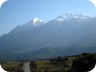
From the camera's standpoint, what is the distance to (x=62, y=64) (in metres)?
3.51

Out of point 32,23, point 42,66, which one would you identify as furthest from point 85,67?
point 32,23

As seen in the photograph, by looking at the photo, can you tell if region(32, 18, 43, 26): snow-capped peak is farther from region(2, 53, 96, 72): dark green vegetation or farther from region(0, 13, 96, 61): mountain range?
region(2, 53, 96, 72): dark green vegetation

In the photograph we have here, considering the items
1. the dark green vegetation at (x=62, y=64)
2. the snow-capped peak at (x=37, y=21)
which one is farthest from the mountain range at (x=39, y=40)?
the dark green vegetation at (x=62, y=64)

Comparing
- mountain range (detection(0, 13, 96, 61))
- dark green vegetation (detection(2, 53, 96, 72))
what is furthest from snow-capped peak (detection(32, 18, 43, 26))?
dark green vegetation (detection(2, 53, 96, 72))

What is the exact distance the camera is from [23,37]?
4.23 m

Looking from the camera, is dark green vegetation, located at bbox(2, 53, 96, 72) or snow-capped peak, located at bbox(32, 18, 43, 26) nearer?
dark green vegetation, located at bbox(2, 53, 96, 72)

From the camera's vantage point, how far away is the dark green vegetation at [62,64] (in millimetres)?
3260

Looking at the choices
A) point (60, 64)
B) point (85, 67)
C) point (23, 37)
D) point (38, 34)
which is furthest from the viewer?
point (38, 34)

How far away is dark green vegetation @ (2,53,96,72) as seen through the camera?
3260mm

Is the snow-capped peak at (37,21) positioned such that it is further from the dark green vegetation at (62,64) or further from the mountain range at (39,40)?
the dark green vegetation at (62,64)

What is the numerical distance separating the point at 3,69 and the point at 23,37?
2.64 feet

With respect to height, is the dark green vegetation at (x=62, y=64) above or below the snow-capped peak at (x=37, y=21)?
below

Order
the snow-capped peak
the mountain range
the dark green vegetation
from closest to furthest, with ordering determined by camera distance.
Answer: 1. the dark green vegetation
2. the snow-capped peak
3. the mountain range

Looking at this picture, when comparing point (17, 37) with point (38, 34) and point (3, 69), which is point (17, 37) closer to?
point (38, 34)
